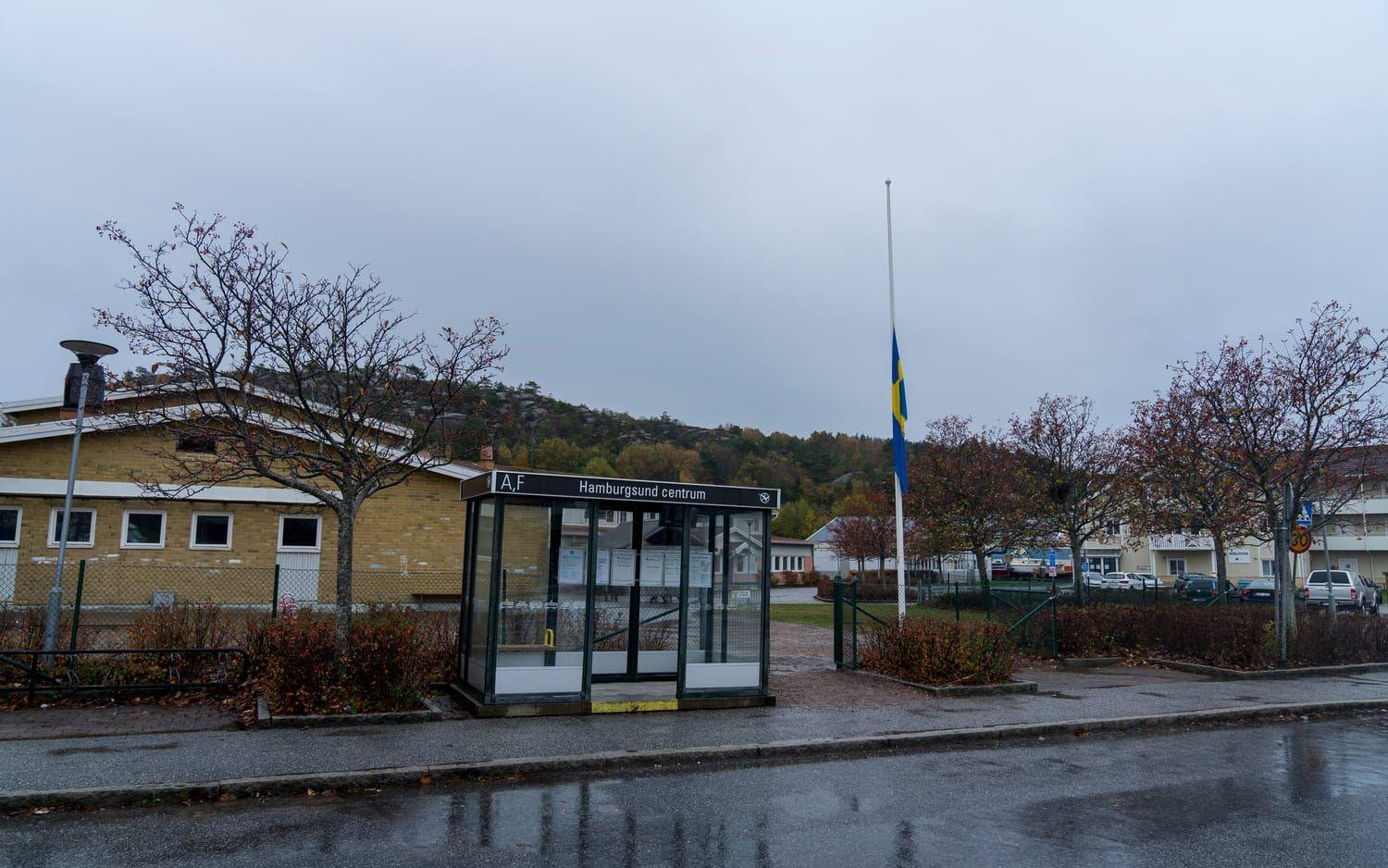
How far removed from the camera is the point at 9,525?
22.9m

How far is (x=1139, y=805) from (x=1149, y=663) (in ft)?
35.1

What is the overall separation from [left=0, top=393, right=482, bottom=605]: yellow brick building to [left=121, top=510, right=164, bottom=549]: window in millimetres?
24

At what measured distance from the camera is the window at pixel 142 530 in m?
23.9

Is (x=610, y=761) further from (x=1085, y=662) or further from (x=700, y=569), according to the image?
(x=1085, y=662)

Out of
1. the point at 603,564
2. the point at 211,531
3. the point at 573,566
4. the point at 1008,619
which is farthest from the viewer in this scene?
the point at 211,531

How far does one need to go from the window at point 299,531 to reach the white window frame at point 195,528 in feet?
3.95

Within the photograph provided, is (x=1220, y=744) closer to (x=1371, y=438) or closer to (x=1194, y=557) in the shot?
(x=1371, y=438)

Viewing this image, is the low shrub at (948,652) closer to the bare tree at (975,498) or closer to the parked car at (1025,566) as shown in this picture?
the bare tree at (975,498)

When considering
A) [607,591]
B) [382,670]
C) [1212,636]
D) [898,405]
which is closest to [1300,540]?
[1212,636]

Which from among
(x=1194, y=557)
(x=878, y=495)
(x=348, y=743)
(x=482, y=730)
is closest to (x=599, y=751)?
(x=482, y=730)

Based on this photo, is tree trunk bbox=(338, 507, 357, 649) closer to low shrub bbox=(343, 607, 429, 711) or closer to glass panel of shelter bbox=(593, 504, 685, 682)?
low shrub bbox=(343, 607, 429, 711)

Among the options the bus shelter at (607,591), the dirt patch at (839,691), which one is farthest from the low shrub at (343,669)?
the dirt patch at (839,691)

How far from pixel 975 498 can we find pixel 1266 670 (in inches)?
693

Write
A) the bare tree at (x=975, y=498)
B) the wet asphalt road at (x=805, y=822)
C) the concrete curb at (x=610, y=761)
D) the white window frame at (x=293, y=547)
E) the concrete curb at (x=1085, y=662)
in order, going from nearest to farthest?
the wet asphalt road at (x=805, y=822)
the concrete curb at (x=610, y=761)
the concrete curb at (x=1085, y=662)
the white window frame at (x=293, y=547)
the bare tree at (x=975, y=498)
